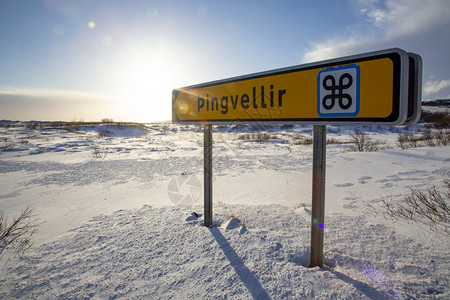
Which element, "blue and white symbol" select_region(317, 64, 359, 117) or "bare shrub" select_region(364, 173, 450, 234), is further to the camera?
"bare shrub" select_region(364, 173, 450, 234)

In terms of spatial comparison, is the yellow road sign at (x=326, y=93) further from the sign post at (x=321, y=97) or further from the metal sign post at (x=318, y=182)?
the metal sign post at (x=318, y=182)

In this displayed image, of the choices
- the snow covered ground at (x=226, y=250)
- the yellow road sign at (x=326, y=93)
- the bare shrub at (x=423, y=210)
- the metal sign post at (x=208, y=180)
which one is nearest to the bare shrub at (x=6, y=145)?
the snow covered ground at (x=226, y=250)

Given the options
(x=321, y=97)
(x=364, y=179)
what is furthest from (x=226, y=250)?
(x=364, y=179)

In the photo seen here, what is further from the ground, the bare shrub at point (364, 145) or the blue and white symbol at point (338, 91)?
the blue and white symbol at point (338, 91)

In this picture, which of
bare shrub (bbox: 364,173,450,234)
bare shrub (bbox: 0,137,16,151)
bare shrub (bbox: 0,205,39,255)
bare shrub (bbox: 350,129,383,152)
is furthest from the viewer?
bare shrub (bbox: 0,137,16,151)

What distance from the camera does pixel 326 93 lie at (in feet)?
4.07

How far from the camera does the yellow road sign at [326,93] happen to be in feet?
3.38

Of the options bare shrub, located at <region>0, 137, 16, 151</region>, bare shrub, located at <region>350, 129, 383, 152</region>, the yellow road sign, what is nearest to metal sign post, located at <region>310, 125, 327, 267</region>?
the yellow road sign

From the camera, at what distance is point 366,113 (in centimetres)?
111

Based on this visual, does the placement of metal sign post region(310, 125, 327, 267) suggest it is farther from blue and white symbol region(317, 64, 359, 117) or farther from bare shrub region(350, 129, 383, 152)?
bare shrub region(350, 129, 383, 152)

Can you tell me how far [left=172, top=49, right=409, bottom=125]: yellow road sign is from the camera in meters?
1.03

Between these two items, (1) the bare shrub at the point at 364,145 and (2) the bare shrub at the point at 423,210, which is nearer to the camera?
(2) the bare shrub at the point at 423,210

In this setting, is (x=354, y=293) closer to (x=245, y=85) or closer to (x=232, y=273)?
(x=232, y=273)

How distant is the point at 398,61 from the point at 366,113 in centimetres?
26
